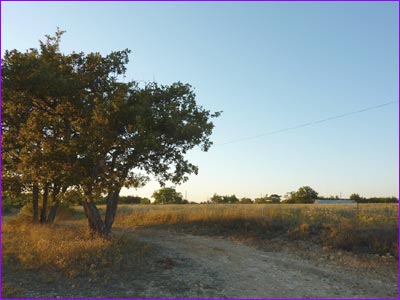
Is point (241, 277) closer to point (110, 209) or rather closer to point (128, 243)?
point (128, 243)

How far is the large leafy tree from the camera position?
15078 millimetres

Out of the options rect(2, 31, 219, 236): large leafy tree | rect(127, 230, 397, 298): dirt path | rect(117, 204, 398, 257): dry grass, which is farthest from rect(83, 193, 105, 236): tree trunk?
rect(117, 204, 398, 257): dry grass

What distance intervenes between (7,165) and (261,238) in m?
12.3

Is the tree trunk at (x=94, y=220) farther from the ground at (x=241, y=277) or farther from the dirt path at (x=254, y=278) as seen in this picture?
the dirt path at (x=254, y=278)

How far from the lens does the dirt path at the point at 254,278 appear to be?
964 cm

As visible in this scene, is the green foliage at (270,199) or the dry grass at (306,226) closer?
the dry grass at (306,226)

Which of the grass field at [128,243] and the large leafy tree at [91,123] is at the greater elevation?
the large leafy tree at [91,123]

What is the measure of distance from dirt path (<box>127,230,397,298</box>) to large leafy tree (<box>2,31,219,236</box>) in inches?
153

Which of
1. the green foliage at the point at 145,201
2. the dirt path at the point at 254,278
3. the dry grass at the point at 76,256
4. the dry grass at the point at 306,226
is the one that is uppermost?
the green foliage at the point at 145,201

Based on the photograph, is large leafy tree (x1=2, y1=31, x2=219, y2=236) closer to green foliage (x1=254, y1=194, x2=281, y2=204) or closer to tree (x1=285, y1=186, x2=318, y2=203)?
green foliage (x1=254, y1=194, x2=281, y2=204)

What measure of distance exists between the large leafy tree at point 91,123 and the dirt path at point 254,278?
3894 mm

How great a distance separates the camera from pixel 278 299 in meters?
8.97

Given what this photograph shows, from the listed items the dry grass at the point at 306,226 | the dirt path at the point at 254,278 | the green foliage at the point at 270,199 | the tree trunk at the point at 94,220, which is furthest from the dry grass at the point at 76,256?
Answer: the green foliage at the point at 270,199

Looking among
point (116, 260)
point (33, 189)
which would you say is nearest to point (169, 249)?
point (116, 260)
